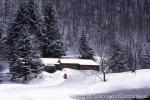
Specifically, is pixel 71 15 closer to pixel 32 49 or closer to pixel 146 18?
pixel 146 18

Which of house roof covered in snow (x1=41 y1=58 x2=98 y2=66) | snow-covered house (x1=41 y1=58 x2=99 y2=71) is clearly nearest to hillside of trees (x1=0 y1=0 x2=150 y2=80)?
house roof covered in snow (x1=41 y1=58 x2=98 y2=66)

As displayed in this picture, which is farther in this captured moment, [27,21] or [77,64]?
[27,21]

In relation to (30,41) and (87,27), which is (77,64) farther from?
(87,27)

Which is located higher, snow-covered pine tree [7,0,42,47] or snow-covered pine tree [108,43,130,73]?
snow-covered pine tree [7,0,42,47]

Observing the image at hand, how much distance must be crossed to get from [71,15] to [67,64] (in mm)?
59280

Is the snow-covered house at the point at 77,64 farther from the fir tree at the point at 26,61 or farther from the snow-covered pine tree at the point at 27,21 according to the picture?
the fir tree at the point at 26,61

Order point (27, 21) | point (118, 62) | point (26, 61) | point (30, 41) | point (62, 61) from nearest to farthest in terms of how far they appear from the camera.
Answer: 1. point (26, 61)
2. point (30, 41)
3. point (118, 62)
4. point (62, 61)
5. point (27, 21)

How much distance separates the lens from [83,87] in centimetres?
2181

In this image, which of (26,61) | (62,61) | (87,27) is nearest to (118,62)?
(62,61)

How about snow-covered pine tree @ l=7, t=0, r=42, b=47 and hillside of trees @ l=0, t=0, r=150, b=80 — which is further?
snow-covered pine tree @ l=7, t=0, r=42, b=47

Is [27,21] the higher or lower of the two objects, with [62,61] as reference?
higher

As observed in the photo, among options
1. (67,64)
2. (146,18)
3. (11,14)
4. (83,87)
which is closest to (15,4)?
(11,14)

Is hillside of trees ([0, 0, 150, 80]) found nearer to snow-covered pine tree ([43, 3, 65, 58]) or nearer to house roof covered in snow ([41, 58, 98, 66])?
snow-covered pine tree ([43, 3, 65, 58])

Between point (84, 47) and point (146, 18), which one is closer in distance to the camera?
point (84, 47)
